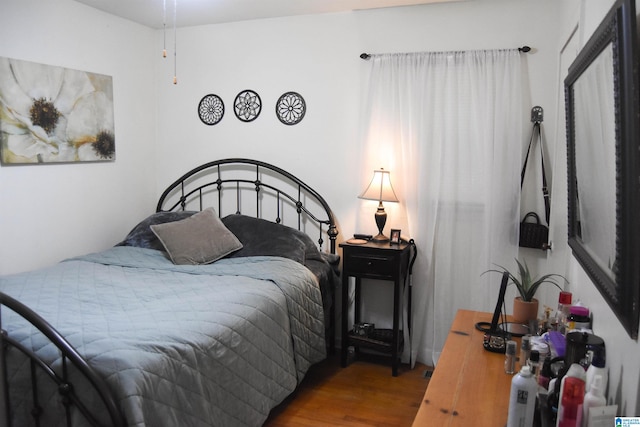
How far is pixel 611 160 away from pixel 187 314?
1800 millimetres

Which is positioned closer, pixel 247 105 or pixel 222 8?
pixel 222 8

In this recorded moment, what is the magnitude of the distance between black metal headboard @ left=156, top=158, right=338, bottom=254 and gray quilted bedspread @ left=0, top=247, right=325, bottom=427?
0.70m

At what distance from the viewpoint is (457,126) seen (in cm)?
335

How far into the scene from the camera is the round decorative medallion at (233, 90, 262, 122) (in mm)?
3973

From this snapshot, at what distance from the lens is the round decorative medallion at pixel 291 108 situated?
12.6ft

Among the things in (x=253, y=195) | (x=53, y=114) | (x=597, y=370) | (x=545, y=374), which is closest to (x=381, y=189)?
(x=253, y=195)

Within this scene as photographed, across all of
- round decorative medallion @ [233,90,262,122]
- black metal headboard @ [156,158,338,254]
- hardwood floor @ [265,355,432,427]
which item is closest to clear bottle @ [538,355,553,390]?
hardwood floor @ [265,355,432,427]

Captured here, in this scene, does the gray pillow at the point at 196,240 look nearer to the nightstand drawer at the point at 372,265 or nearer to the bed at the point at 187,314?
the bed at the point at 187,314

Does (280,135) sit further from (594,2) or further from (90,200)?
(594,2)

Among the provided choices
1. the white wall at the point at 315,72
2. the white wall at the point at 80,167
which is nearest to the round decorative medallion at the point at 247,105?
the white wall at the point at 315,72

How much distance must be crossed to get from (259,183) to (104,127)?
1217mm

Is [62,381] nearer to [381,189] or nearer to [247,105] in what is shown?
[381,189]

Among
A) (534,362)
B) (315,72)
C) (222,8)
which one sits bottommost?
(534,362)

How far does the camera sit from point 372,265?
133 inches
